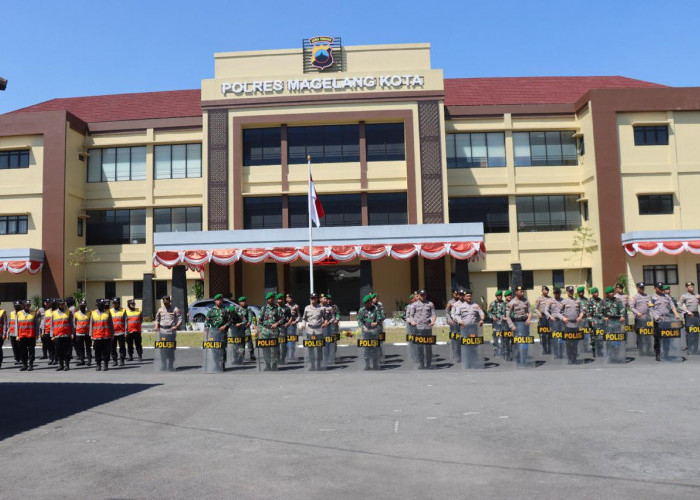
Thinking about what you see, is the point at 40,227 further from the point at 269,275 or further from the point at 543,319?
the point at 543,319

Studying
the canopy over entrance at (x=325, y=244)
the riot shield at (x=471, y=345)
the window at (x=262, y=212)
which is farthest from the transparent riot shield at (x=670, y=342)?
the window at (x=262, y=212)

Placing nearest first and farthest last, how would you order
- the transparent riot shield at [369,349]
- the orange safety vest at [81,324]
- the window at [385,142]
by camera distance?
the transparent riot shield at [369,349], the orange safety vest at [81,324], the window at [385,142]

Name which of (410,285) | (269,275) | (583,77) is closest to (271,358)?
(269,275)

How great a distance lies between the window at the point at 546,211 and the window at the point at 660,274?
4.86 meters

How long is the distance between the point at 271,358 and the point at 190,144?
23413 mm

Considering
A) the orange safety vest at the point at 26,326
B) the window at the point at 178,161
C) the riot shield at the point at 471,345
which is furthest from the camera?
the window at the point at 178,161

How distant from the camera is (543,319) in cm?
1666

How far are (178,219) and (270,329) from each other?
73.5ft

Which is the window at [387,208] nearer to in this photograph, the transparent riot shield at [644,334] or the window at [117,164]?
the window at [117,164]

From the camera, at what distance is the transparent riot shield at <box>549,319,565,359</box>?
14.9 metres

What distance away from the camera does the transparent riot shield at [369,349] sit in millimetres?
14305

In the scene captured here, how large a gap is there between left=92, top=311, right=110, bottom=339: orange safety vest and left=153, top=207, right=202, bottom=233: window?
19.3m

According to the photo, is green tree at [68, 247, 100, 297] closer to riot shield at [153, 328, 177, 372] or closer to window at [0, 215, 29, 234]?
window at [0, 215, 29, 234]

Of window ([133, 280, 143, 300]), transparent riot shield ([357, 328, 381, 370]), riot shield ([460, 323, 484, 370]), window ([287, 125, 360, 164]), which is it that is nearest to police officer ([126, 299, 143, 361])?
transparent riot shield ([357, 328, 381, 370])
